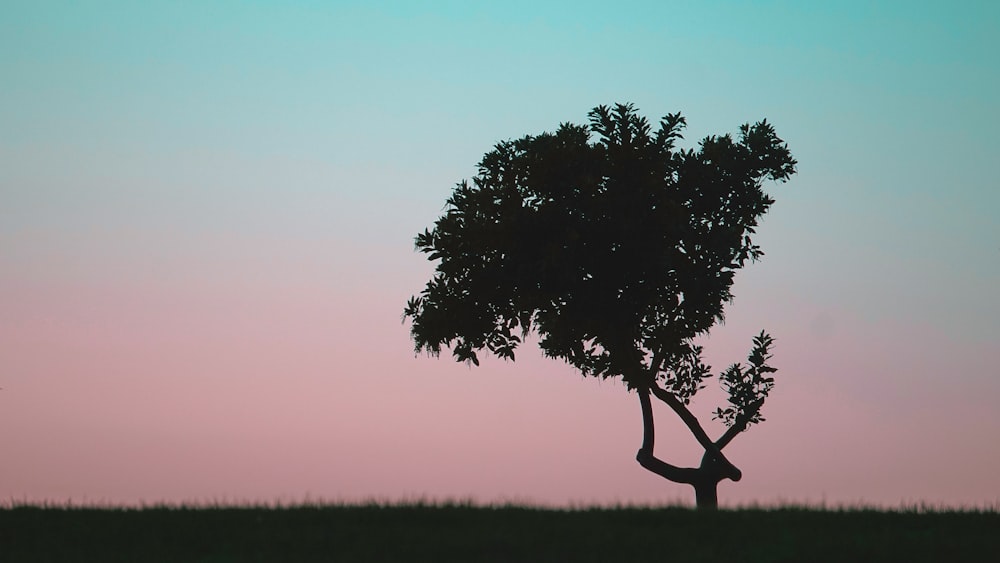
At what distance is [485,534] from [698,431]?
1359 centimetres

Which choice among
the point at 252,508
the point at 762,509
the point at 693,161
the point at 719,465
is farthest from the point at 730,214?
the point at 252,508

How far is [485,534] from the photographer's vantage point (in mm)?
21172

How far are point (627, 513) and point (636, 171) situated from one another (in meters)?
12.6

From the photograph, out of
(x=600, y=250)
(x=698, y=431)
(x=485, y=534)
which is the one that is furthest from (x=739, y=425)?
(x=485, y=534)

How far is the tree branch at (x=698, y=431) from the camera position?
32.9m

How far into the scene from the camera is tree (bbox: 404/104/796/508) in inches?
1262

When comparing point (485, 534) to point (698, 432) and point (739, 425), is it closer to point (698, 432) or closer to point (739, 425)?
point (698, 432)

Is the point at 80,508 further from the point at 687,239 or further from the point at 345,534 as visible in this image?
the point at 687,239

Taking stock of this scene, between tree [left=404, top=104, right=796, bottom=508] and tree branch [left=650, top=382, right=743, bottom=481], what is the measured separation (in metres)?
0.03

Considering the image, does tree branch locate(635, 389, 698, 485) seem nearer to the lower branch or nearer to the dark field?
the lower branch

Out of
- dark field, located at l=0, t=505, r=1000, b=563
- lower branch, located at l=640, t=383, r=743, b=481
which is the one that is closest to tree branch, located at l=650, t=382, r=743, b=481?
lower branch, located at l=640, t=383, r=743, b=481

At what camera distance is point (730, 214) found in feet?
112

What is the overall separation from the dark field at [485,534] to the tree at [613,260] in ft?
28.9

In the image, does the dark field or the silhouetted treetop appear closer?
the dark field
